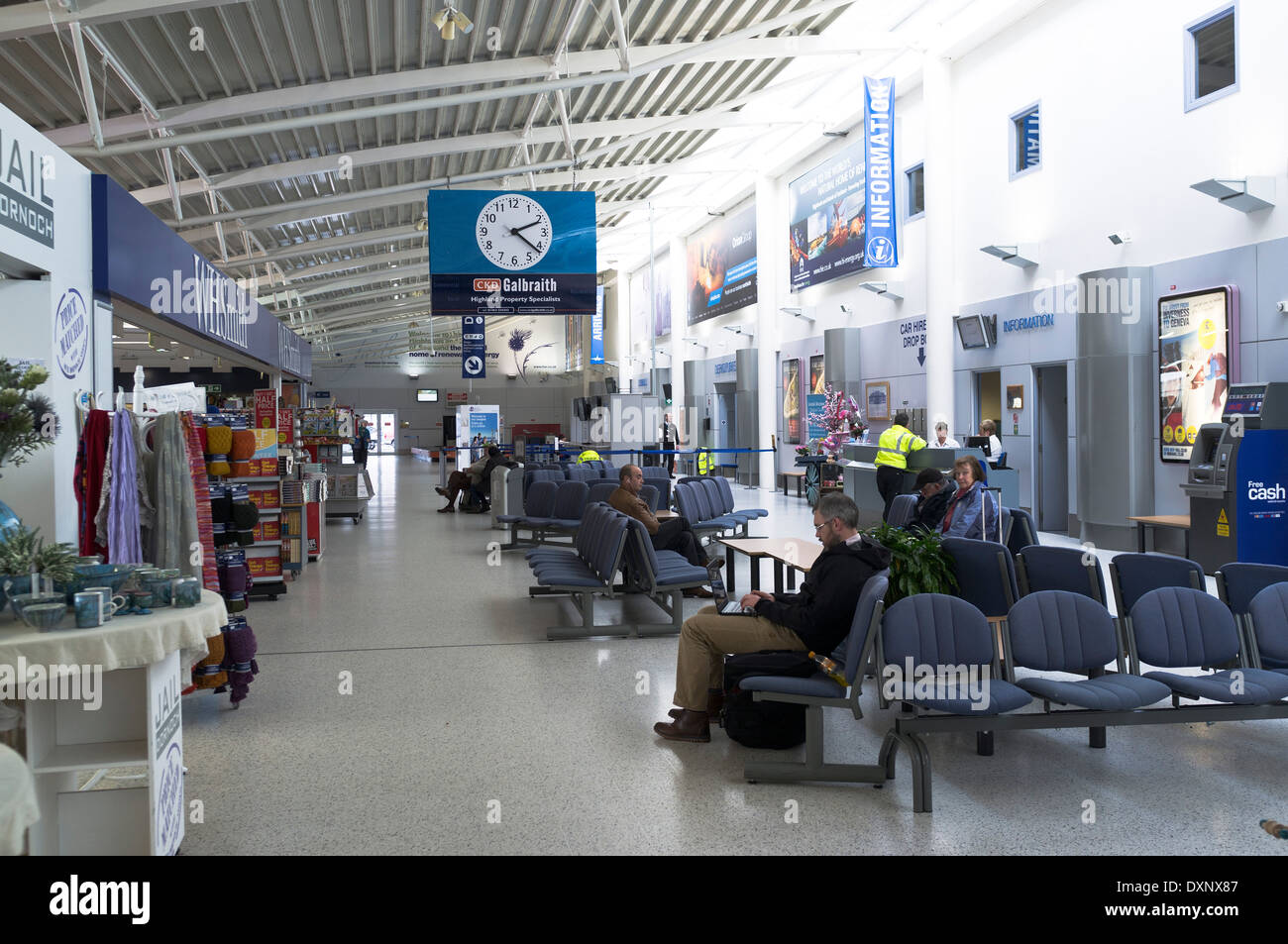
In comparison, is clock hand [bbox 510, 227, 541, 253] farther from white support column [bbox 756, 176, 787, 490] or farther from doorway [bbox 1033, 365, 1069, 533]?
white support column [bbox 756, 176, 787, 490]

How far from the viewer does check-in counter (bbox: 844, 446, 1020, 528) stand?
11.7 meters

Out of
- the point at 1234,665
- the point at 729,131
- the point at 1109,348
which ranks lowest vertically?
the point at 1234,665

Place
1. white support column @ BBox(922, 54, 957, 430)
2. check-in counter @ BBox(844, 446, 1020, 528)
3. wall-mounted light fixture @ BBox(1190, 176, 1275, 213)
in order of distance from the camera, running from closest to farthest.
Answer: wall-mounted light fixture @ BBox(1190, 176, 1275, 213)
check-in counter @ BBox(844, 446, 1020, 528)
white support column @ BBox(922, 54, 957, 430)

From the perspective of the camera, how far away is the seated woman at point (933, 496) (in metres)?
7.07

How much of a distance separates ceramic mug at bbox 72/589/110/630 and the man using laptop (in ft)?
8.02

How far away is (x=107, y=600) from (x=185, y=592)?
26 cm

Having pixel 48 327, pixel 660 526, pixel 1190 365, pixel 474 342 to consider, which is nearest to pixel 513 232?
pixel 660 526

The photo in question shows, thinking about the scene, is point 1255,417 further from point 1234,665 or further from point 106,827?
point 106,827

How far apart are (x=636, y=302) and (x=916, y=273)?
2025cm

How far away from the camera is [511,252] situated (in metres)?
11.2

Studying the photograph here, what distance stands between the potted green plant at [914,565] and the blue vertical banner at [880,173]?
10.9m

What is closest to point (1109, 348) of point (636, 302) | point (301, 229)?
point (301, 229)

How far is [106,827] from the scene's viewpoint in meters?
3.27

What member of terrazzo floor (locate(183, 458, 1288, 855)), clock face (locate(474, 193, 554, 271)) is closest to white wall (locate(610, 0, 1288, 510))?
clock face (locate(474, 193, 554, 271))
